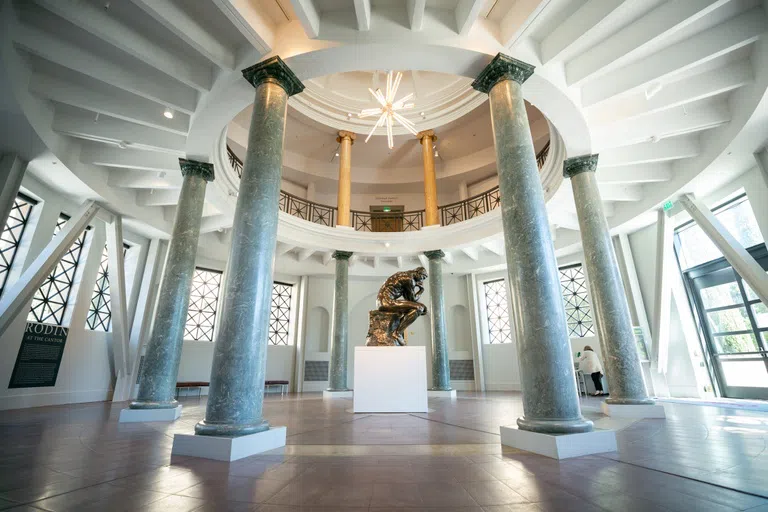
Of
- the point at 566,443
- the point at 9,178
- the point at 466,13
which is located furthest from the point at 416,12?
the point at 9,178

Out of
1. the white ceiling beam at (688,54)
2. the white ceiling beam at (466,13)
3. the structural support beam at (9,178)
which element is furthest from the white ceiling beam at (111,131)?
the white ceiling beam at (688,54)

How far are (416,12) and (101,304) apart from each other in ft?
35.6

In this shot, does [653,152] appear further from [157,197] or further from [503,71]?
[157,197]

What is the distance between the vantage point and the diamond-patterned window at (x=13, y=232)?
24.9 feet

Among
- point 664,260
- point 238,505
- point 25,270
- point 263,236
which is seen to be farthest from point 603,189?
point 25,270

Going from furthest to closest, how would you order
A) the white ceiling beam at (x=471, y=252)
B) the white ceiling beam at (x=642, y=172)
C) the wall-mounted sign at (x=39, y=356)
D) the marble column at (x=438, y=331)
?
the white ceiling beam at (x=471, y=252) < the marble column at (x=438, y=331) < the white ceiling beam at (x=642, y=172) < the wall-mounted sign at (x=39, y=356)

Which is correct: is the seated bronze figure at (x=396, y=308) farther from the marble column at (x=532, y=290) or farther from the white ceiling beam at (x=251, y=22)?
the white ceiling beam at (x=251, y=22)

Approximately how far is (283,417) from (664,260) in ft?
32.5

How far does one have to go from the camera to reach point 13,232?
25.8ft

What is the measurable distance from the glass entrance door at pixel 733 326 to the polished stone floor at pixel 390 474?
552 cm

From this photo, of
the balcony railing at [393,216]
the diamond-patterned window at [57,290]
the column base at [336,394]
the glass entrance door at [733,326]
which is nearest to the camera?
the glass entrance door at [733,326]

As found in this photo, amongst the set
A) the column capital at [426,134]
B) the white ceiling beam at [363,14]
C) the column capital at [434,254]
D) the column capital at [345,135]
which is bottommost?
the column capital at [434,254]

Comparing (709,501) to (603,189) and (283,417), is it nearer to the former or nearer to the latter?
(283,417)

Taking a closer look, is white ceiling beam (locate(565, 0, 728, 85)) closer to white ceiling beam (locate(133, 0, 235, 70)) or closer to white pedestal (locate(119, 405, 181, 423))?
white ceiling beam (locate(133, 0, 235, 70))
